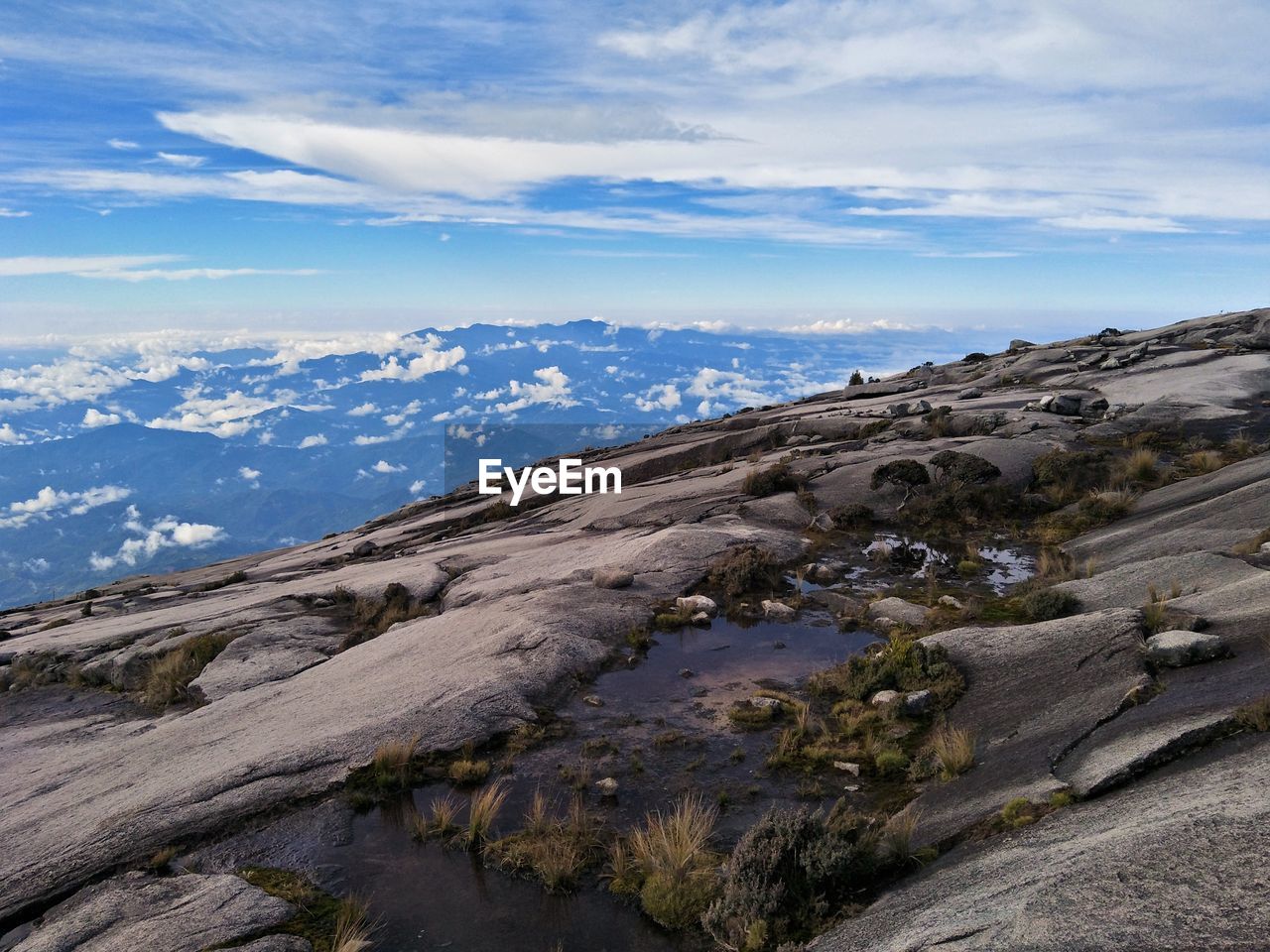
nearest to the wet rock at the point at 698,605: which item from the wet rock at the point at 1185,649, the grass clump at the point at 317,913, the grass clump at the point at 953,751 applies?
the grass clump at the point at 953,751

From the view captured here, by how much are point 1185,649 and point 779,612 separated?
8368 mm

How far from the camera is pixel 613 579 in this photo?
18.8 m

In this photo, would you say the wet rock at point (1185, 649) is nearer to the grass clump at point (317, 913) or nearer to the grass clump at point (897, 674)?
the grass clump at point (897, 674)

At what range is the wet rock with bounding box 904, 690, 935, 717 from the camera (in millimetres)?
11721

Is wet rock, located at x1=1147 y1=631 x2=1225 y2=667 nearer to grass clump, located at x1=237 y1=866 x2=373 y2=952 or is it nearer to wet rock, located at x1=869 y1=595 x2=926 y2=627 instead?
wet rock, located at x1=869 y1=595 x2=926 y2=627

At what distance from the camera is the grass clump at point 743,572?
18.6 metres

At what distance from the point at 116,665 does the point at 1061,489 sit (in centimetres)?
2923

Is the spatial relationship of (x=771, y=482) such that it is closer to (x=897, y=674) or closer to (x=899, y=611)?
(x=899, y=611)

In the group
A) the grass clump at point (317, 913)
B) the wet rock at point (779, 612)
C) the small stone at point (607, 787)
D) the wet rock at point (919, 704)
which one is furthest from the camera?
the wet rock at point (779, 612)

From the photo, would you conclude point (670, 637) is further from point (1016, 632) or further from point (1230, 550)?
point (1230, 550)

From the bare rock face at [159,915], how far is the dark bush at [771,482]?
20586mm

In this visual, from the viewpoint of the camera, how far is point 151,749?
12.9 meters

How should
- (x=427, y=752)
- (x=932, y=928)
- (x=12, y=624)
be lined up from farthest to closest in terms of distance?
(x=12, y=624), (x=427, y=752), (x=932, y=928)

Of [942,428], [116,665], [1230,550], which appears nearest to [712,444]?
[942,428]
